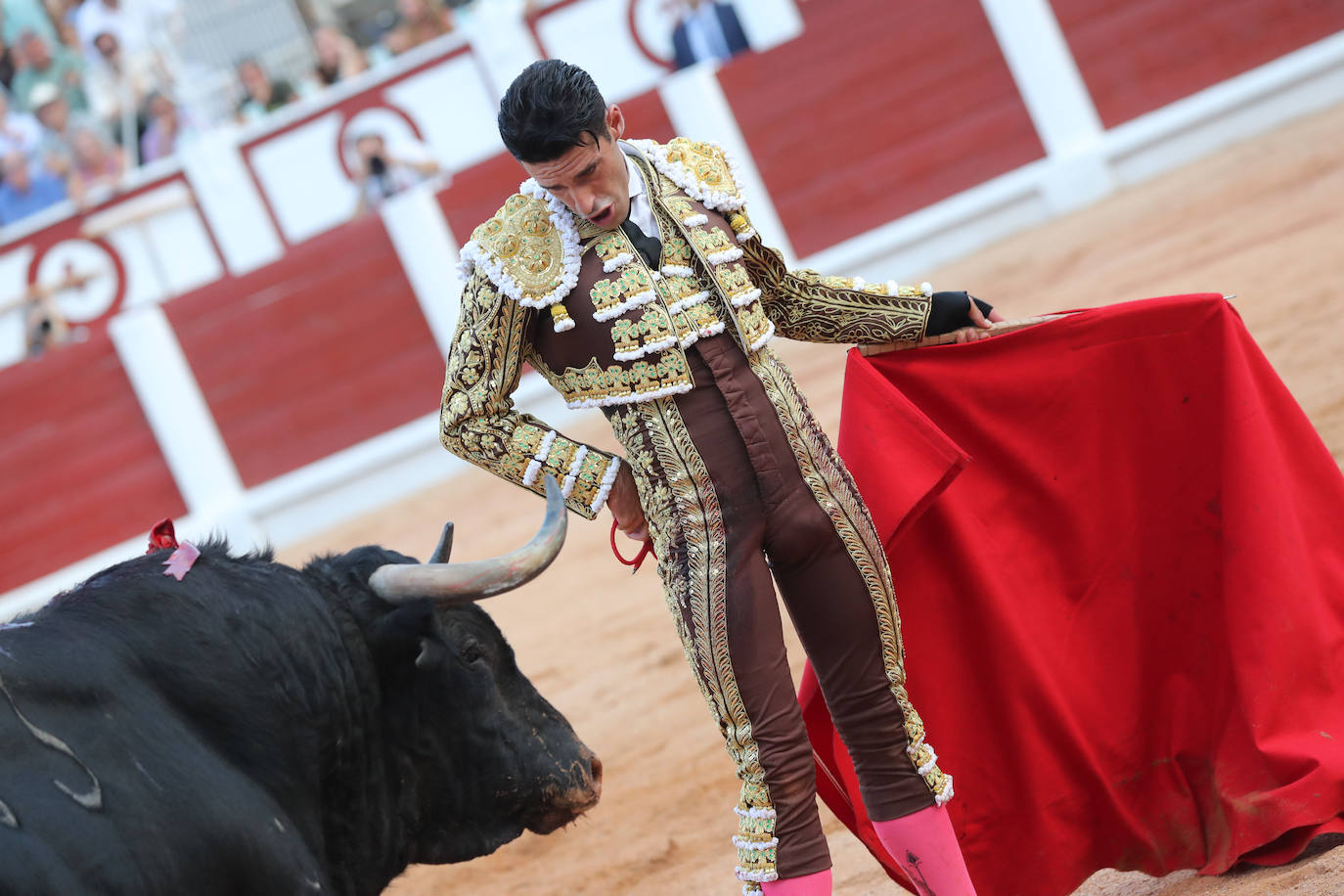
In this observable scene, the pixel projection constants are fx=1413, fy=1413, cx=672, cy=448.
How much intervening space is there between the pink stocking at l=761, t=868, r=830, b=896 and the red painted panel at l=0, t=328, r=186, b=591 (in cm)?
716

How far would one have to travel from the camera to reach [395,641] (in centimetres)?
215

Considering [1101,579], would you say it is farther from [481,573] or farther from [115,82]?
[115,82]

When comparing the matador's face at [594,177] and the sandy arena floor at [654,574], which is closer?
the matador's face at [594,177]

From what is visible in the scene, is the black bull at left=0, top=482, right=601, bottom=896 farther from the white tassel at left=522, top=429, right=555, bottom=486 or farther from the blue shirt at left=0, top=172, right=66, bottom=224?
the blue shirt at left=0, top=172, right=66, bottom=224

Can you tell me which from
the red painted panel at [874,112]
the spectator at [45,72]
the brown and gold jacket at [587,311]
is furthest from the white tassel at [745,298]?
the spectator at [45,72]

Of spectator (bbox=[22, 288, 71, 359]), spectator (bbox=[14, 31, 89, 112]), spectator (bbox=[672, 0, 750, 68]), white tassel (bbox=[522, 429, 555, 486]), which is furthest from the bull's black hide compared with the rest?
A: spectator (bbox=[14, 31, 89, 112])

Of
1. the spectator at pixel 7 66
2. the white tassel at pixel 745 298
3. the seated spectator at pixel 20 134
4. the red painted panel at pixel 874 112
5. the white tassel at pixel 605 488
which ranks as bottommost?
the white tassel at pixel 605 488

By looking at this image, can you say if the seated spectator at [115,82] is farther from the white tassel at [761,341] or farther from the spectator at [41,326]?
the white tassel at [761,341]

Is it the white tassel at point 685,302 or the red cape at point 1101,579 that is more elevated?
the white tassel at point 685,302

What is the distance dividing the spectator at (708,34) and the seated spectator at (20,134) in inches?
179

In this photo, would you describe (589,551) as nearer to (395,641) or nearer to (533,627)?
(533,627)

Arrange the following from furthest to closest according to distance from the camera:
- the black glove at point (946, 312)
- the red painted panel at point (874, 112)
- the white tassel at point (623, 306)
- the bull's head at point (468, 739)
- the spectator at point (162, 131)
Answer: the spectator at point (162, 131)
the red painted panel at point (874, 112)
the black glove at point (946, 312)
the bull's head at point (468, 739)
the white tassel at point (623, 306)

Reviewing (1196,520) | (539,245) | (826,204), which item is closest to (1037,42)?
(826,204)

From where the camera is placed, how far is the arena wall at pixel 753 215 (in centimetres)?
841
